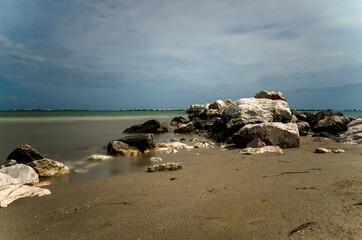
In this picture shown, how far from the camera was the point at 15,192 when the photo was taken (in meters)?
5.58

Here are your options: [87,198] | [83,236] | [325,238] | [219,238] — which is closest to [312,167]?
[325,238]

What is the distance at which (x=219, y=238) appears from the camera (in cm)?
356

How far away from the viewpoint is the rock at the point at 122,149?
1128 centimetres

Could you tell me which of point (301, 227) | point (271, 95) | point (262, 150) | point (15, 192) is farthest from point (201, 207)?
point (271, 95)

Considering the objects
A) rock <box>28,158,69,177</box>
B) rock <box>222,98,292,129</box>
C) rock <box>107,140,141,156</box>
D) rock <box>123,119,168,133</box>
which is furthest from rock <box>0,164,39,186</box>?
rock <box>123,119,168,133</box>

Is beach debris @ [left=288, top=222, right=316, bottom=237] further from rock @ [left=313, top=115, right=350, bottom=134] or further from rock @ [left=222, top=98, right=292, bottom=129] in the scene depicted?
rock @ [left=313, top=115, right=350, bottom=134]

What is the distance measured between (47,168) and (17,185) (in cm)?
221

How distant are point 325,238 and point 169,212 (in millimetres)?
2141

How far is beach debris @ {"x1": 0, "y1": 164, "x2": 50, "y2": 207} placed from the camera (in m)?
5.38

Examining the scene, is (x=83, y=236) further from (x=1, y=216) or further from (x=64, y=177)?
(x=64, y=177)

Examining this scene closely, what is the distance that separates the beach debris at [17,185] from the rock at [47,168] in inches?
25.8

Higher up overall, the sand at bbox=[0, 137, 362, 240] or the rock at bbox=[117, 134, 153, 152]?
the rock at bbox=[117, 134, 153, 152]

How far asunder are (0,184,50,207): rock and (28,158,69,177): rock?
201 centimetres

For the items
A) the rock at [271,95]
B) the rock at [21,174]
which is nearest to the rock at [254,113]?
the rock at [271,95]
